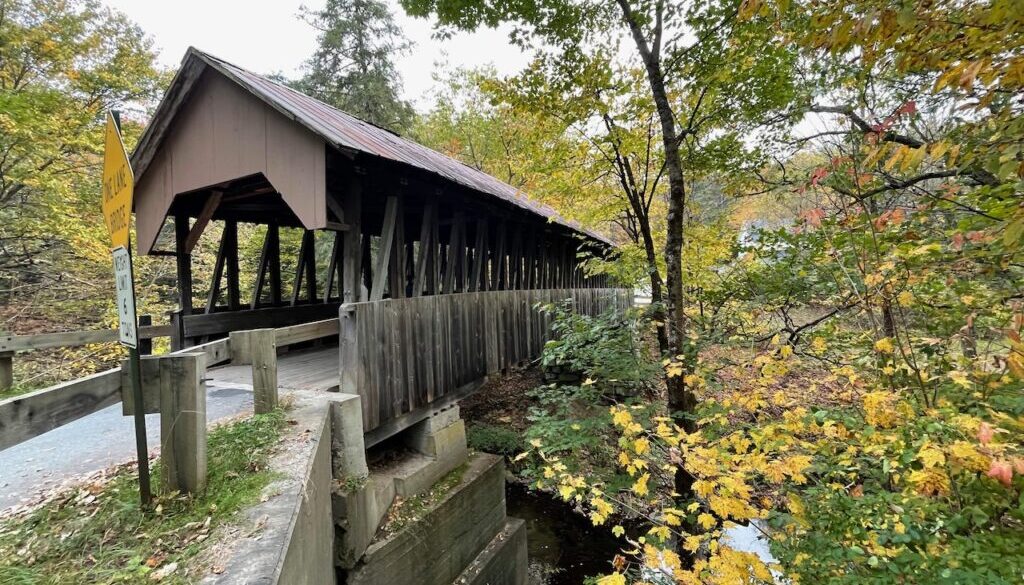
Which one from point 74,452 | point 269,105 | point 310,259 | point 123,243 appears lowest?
point 74,452

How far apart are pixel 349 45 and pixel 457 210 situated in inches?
521

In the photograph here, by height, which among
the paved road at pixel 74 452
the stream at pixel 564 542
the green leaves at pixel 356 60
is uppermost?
the green leaves at pixel 356 60

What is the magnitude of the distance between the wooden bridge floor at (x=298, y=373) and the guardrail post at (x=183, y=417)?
6.55 ft

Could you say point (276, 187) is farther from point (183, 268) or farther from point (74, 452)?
point (183, 268)

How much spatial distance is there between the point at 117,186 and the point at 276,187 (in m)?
2.81

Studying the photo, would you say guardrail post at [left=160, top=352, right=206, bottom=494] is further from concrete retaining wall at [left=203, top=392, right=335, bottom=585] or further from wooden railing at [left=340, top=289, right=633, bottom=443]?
wooden railing at [left=340, top=289, right=633, bottom=443]

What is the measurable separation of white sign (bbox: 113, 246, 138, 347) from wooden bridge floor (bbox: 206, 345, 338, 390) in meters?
2.30

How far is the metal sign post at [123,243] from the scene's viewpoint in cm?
187

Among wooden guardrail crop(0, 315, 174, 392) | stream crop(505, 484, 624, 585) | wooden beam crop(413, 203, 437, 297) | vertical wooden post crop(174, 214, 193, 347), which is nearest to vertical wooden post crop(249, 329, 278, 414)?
wooden guardrail crop(0, 315, 174, 392)

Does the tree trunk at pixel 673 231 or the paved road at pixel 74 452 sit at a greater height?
the tree trunk at pixel 673 231

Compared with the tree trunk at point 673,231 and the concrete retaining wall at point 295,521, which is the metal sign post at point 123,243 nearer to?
the concrete retaining wall at point 295,521

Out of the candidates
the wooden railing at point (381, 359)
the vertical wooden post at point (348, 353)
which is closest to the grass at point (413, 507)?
the wooden railing at point (381, 359)

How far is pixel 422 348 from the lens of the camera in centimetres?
509

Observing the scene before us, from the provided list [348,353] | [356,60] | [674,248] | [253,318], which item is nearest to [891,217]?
[674,248]
